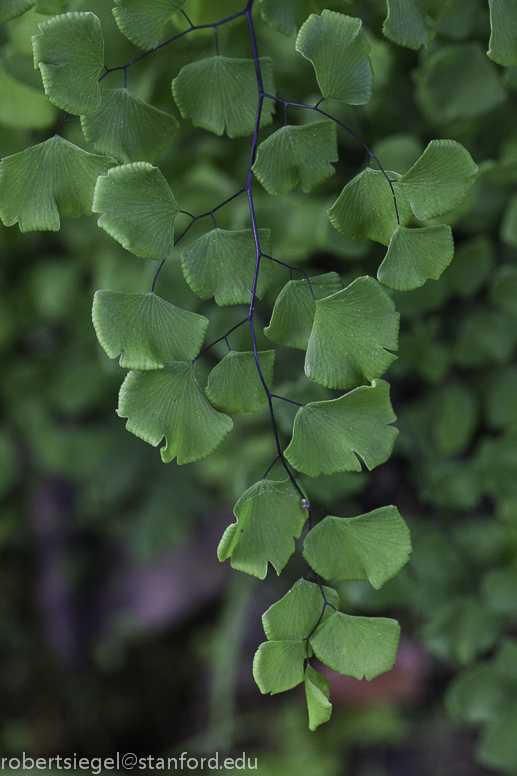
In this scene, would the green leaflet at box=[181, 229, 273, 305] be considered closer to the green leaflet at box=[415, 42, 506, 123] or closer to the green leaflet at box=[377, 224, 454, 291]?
the green leaflet at box=[377, 224, 454, 291]

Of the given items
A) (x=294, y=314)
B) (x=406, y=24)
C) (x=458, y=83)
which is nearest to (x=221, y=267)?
(x=294, y=314)

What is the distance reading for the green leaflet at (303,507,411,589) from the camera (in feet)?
0.93

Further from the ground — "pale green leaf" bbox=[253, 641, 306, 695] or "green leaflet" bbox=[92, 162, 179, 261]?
"green leaflet" bbox=[92, 162, 179, 261]

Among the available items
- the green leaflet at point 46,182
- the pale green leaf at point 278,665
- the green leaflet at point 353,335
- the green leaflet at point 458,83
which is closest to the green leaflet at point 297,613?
the pale green leaf at point 278,665

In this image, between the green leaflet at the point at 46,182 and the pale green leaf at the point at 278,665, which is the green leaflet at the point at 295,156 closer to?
the green leaflet at the point at 46,182

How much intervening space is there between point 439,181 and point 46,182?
19cm

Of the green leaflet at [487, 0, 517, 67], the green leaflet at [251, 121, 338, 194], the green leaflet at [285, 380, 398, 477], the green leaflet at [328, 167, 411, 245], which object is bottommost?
the green leaflet at [285, 380, 398, 477]

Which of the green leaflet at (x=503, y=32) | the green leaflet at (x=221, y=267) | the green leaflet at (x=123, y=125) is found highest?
the green leaflet at (x=503, y=32)

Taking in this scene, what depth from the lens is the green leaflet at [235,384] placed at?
0.28m

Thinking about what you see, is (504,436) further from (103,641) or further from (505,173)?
(103,641)

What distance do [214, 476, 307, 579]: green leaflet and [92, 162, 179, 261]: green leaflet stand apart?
124 millimetres

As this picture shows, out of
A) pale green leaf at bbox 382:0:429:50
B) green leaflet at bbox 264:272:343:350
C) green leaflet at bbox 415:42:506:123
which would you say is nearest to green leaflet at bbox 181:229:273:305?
green leaflet at bbox 264:272:343:350

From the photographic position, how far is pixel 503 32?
0.95ft

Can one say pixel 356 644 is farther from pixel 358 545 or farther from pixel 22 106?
pixel 22 106
